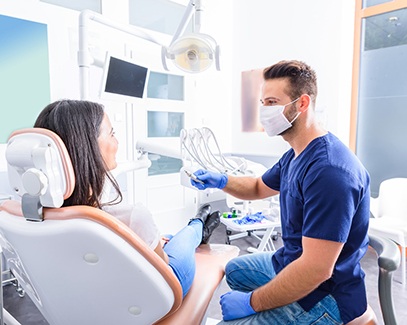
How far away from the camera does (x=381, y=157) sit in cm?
300

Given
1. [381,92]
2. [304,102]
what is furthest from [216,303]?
[381,92]

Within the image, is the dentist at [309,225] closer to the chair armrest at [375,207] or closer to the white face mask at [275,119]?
the white face mask at [275,119]

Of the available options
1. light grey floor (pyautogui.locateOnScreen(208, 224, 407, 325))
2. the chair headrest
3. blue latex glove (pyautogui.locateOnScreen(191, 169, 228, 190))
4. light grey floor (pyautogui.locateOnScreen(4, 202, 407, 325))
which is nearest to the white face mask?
blue latex glove (pyautogui.locateOnScreen(191, 169, 228, 190))

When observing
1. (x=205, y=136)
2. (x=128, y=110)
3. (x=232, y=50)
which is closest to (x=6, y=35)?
(x=128, y=110)

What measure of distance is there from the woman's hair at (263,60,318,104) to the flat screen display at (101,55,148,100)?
813mm

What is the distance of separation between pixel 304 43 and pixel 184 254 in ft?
9.10

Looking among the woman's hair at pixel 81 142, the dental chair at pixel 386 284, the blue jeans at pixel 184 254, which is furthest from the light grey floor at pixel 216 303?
the woman's hair at pixel 81 142

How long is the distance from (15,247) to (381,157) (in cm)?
314

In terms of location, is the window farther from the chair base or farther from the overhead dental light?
the chair base

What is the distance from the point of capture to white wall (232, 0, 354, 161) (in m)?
2.96

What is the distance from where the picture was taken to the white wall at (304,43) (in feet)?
9.70

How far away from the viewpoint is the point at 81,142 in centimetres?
87

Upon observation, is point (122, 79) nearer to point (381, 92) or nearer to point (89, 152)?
point (89, 152)

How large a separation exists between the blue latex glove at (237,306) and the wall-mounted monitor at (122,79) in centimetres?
111
